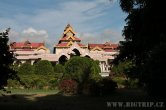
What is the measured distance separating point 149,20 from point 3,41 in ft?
25.1

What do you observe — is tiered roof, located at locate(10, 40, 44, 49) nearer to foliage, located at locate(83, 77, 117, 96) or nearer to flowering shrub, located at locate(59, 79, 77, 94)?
flowering shrub, located at locate(59, 79, 77, 94)

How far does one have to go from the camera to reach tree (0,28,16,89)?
14.5 m

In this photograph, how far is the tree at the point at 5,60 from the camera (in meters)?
14.5

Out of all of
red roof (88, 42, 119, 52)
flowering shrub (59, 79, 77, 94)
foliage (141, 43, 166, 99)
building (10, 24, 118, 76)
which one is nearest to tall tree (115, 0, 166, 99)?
foliage (141, 43, 166, 99)

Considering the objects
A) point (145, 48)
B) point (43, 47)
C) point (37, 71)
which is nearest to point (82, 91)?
point (145, 48)

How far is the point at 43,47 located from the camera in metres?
88.1

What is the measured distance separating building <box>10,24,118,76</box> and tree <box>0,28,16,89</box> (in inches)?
2007

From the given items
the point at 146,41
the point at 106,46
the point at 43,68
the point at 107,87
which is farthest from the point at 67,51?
the point at 146,41

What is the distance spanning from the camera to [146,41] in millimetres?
18250

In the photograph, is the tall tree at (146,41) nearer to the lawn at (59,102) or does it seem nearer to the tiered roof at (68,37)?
the lawn at (59,102)

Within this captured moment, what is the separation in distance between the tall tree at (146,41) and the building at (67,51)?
4426 centimetres

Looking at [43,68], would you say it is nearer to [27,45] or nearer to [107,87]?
[107,87]

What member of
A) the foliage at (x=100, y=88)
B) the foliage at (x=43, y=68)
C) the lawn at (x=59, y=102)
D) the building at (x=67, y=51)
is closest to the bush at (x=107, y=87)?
the foliage at (x=100, y=88)

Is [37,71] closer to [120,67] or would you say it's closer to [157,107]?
[120,67]
